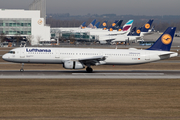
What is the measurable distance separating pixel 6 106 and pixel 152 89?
1675 cm

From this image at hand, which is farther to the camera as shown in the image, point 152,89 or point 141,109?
point 152,89

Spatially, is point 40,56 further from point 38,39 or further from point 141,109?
point 38,39

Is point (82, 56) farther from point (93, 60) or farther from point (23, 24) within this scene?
point (23, 24)

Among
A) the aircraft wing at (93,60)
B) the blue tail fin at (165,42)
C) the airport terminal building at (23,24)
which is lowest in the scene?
the aircraft wing at (93,60)

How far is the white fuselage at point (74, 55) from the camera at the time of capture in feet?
139

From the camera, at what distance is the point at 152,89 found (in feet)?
105

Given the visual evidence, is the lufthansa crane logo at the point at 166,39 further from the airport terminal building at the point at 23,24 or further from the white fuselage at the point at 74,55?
the airport terminal building at the point at 23,24

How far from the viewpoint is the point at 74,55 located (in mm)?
43000

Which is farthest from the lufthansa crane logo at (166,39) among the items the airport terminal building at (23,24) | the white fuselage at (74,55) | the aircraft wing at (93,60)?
the airport terminal building at (23,24)

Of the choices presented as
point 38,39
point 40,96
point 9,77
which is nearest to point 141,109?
point 40,96

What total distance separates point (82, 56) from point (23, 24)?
102 metres

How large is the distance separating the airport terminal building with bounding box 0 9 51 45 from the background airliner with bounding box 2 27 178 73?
92.4m

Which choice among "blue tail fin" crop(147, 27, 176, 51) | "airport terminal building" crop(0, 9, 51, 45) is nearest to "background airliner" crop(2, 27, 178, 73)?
"blue tail fin" crop(147, 27, 176, 51)

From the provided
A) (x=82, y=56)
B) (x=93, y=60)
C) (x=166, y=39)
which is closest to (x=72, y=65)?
(x=82, y=56)
